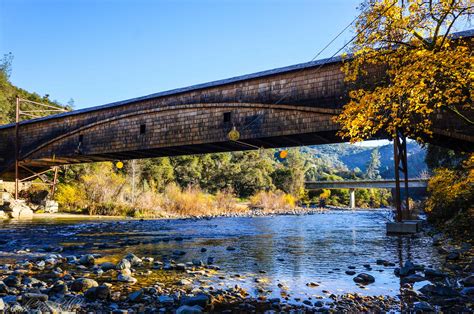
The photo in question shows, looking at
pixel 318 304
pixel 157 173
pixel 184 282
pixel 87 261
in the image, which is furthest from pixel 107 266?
pixel 157 173

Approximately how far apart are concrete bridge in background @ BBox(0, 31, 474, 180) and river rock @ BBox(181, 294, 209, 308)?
22.1 feet

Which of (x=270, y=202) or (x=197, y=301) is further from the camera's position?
(x=270, y=202)

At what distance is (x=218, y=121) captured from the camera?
14789mm

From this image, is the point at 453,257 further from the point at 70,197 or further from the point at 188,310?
the point at 70,197

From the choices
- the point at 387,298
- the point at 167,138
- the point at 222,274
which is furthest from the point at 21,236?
the point at 387,298

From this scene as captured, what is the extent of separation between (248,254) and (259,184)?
126ft

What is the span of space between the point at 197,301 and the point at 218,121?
1101 centimetres

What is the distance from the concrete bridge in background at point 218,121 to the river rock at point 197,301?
6736 mm

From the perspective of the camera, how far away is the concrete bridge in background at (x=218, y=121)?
12461mm

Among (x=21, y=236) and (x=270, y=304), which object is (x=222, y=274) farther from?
(x=21, y=236)

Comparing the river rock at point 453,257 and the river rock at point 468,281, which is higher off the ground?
the river rock at point 468,281

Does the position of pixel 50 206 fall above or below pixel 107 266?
below

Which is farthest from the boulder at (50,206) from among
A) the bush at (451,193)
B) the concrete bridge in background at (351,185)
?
the concrete bridge in background at (351,185)

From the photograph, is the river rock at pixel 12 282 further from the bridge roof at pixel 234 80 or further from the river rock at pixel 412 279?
the bridge roof at pixel 234 80
